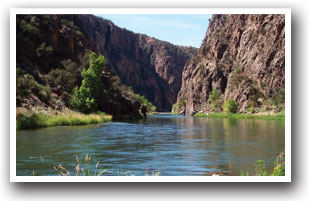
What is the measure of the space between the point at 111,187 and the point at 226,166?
307 inches

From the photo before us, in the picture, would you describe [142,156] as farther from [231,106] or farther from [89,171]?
[231,106]

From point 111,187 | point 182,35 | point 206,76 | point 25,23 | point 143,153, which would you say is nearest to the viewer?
point 111,187

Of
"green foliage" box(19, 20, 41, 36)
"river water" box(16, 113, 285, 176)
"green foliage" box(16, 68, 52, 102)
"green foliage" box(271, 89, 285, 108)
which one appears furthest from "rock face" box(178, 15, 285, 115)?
"river water" box(16, 113, 285, 176)

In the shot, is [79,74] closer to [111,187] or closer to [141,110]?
[141,110]

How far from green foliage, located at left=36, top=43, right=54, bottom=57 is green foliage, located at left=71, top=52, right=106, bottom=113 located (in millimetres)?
9398

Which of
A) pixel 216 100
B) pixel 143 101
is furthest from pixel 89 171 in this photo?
pixel 143 101

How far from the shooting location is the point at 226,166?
18750 millimetres

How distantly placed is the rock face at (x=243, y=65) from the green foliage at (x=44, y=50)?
59.3 metres

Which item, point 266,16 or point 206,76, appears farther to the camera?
point 206,76

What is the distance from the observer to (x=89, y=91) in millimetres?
64000

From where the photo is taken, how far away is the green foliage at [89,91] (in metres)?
62.0

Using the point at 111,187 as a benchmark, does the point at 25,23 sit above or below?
above

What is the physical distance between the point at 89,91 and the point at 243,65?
8308cm
